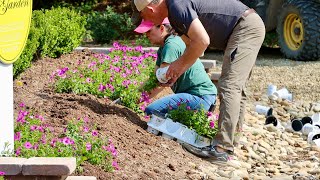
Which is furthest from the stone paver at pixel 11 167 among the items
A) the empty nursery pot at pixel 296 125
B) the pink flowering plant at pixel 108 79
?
the empty nursery pot at pixel 296 125

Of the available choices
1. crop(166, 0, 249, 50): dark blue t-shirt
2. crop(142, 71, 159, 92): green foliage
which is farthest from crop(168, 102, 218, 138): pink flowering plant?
crop(166, 0, 249, 50): dark blue t-shirt

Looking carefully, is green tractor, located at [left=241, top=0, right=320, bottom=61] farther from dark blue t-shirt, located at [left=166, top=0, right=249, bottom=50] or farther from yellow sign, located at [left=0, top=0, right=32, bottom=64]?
yellow sign, located at [left=0, top=0, right=32, bottom=64]

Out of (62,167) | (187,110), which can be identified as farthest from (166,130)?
(62,167)

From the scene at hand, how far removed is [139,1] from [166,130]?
3.76ft

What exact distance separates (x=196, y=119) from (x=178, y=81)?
594 mm

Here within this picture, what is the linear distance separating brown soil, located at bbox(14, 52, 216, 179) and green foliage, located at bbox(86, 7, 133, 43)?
913 cm

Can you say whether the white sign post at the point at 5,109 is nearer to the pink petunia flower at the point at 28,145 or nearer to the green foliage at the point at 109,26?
the pink petunia flower at the point at 28,145

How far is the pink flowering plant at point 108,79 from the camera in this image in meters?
7.73

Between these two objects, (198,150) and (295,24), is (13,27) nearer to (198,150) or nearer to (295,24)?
(198,150)

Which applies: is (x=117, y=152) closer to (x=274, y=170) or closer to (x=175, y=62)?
(x=175, y=62)

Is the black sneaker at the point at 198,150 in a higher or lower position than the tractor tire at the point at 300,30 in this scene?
higher

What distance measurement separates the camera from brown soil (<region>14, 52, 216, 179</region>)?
6.07 m

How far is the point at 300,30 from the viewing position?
581 inches

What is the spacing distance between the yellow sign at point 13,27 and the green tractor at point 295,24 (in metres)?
8.64
